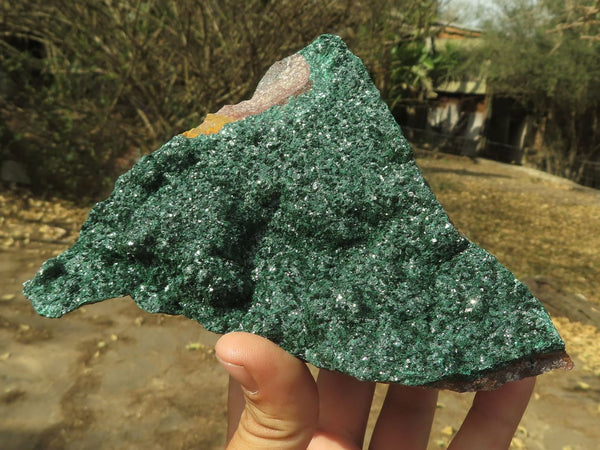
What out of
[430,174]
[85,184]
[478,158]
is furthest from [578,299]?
[478,158]

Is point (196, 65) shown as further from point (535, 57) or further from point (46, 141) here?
point (535, 57)

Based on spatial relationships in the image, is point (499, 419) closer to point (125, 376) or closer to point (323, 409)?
point (323, 409)

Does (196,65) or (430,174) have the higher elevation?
(196,65)

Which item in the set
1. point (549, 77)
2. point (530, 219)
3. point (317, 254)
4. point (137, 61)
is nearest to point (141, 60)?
point (137, 61)

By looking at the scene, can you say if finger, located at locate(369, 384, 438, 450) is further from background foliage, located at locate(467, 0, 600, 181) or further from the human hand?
background foliage, located at locate(467, 0, 600, 181)

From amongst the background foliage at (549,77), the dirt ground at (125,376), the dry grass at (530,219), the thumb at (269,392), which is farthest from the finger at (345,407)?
the background foliage at (549,77)

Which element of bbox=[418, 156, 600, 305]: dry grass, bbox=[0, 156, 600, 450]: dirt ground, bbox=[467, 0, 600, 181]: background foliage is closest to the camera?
bbox=[0, 156, 600, 450]: dirt ground

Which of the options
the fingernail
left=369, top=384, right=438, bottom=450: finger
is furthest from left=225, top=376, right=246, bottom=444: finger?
the fingernail
